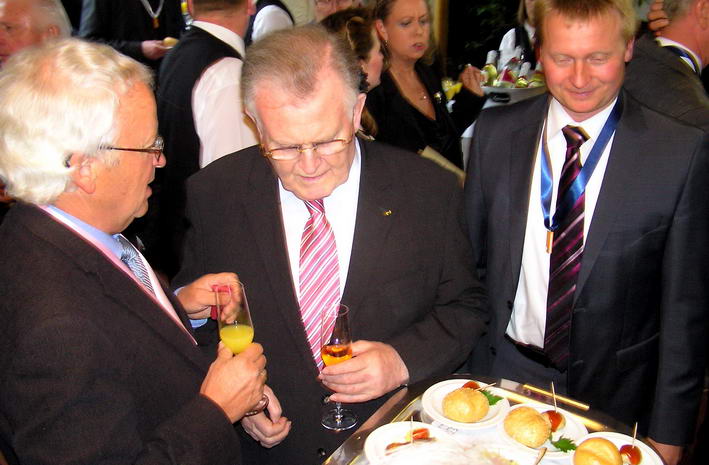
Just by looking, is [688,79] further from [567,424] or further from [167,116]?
[167,116]

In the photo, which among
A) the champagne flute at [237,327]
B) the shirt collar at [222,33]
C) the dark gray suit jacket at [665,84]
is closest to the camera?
the champagne flute at [237,327]

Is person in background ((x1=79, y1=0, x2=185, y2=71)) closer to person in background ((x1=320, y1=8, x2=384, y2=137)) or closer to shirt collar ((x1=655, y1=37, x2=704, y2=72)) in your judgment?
person in background ((x1=320, y1=8, x2=384, y2=137))

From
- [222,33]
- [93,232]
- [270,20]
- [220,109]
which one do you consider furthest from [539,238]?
[270,20]

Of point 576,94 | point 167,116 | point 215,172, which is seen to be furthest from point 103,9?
point 576,94

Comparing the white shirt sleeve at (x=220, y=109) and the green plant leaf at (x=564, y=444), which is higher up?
the white shirt sleeve at (x=220, y=109)

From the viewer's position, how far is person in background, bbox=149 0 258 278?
9.71 ft

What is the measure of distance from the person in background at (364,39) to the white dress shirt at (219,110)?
647mm

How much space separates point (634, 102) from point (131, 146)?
1.62 meters

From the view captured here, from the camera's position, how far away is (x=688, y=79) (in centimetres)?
240

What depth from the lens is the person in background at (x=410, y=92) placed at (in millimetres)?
3596

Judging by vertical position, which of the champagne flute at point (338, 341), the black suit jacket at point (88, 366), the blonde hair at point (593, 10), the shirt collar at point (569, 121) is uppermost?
the blonde hair at point (593, 10)

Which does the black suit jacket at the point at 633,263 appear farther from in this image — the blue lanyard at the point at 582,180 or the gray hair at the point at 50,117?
the gray hair at the point at 50,117

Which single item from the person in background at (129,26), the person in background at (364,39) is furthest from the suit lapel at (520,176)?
the person in background at (129,26)

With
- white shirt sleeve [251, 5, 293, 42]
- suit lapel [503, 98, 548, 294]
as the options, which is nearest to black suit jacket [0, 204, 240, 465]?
suit lapel [503, 98, 548, 294]
